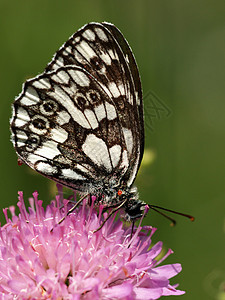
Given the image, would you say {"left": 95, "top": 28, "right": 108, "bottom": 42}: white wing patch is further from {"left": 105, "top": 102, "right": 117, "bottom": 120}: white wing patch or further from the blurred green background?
the blurred green background

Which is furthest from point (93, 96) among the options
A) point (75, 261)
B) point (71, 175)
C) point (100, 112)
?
point (75, 261)

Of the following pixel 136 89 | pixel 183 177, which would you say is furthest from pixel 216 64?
pixel 136 89

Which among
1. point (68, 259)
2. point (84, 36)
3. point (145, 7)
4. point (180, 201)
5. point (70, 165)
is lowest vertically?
point (180, 201)

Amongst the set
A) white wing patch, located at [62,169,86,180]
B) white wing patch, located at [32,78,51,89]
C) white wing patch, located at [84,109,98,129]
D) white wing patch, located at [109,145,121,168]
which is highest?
white wing patch, located at [32,78,51,89]

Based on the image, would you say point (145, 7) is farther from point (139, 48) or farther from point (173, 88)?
point (173, 88)

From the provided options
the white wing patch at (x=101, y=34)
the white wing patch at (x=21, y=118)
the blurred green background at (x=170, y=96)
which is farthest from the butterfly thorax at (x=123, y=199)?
the blurred green background at (x=170, y=96)

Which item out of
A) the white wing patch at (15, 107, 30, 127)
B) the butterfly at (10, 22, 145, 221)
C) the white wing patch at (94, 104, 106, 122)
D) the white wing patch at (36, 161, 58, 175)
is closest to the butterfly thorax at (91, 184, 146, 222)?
the butterfly at (10, 22, 145, 221)

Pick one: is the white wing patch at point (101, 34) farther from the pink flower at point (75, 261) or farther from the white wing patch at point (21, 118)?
the pink flower at point (75, 261)
